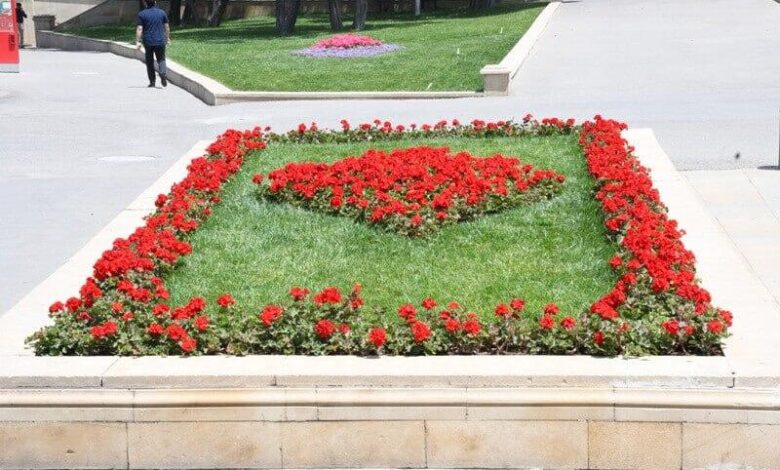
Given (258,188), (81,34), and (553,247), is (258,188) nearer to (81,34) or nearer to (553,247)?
(553,247)

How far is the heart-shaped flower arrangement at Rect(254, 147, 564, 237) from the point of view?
10281mm

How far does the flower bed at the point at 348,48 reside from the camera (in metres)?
30.0

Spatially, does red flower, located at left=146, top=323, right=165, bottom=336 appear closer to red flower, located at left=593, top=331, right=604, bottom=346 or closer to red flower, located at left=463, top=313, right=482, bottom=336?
red flower, located at left=463, top=313, right=482, bottom=336

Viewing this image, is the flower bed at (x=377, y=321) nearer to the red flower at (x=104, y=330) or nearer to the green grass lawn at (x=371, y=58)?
the red flower at (x=104, y=330)

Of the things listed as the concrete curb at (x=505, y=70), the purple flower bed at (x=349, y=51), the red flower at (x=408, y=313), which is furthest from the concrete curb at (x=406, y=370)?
the purple flower bed at (x=349, y=51)

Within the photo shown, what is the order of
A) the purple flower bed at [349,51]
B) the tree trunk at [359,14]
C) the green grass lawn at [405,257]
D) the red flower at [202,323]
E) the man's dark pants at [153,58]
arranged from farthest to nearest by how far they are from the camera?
1. the tree trunk at [359,14]
2. the purple flower bed at [349,51]
3. the man's dark pants at [153,58]
4. the green grass lawn at [405,257]
5. the red flower at [202,323]

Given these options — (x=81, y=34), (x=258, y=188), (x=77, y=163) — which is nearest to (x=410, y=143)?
A: (x=258, y=188)

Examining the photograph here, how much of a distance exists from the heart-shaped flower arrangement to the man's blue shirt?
1505cm

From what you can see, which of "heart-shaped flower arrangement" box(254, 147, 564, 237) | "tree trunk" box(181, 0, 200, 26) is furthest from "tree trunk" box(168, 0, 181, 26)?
"heart-shaped flower arrangement" box(254, 147, 564, 237)

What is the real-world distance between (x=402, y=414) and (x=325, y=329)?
77cm

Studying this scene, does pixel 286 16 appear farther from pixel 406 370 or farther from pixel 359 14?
pixel 406 370

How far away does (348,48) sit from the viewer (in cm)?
3089

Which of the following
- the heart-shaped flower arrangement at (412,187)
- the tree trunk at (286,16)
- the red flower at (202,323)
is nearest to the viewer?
the red flower at (202,323)

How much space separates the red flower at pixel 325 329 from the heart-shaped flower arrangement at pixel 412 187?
299cm
